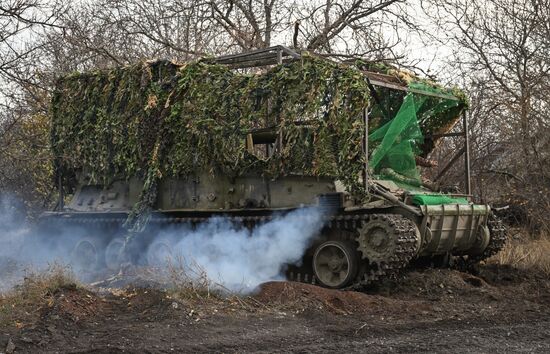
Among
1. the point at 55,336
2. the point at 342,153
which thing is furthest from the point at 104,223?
the point at 55,336

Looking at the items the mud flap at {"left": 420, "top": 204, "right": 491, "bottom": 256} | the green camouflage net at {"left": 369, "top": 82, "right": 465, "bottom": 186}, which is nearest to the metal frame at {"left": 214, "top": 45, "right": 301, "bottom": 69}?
the green camouflage net at {"left": 369, "top": 82, "right": 465, "bottom": 186}

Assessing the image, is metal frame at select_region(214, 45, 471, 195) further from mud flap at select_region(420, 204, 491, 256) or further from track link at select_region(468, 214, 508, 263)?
mud flap at select_region(420, 204, 491, 256)

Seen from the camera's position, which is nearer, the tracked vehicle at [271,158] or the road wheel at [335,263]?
the tracked vehicle at [271,158]

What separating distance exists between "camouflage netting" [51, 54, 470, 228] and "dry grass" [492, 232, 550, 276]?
8.11 ft

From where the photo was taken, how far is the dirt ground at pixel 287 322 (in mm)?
7387

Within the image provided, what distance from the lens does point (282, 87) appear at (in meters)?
12.2

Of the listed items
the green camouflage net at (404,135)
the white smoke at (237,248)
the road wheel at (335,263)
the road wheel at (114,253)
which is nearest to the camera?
the road wheel at (335,263)

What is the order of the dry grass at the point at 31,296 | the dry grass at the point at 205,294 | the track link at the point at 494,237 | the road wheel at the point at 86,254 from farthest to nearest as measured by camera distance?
1. the road wheel at the point at 86,254
2. the track link at the point at 494,237
3. the dry grass at the point at 205,294
4. the dry grass at the point at 31,296

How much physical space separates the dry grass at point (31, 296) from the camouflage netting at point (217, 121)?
360 cm

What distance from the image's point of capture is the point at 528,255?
1397 centimetres

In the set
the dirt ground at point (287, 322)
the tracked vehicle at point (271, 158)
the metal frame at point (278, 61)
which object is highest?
the metal frame at point (278, 61)

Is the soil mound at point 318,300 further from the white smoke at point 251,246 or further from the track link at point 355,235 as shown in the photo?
the white smoke at point 251,246

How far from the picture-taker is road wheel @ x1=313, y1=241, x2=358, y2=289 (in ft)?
38.0

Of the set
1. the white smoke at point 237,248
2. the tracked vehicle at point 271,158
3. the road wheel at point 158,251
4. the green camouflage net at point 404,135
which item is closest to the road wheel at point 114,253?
the tracked vehicle at point 271,158
